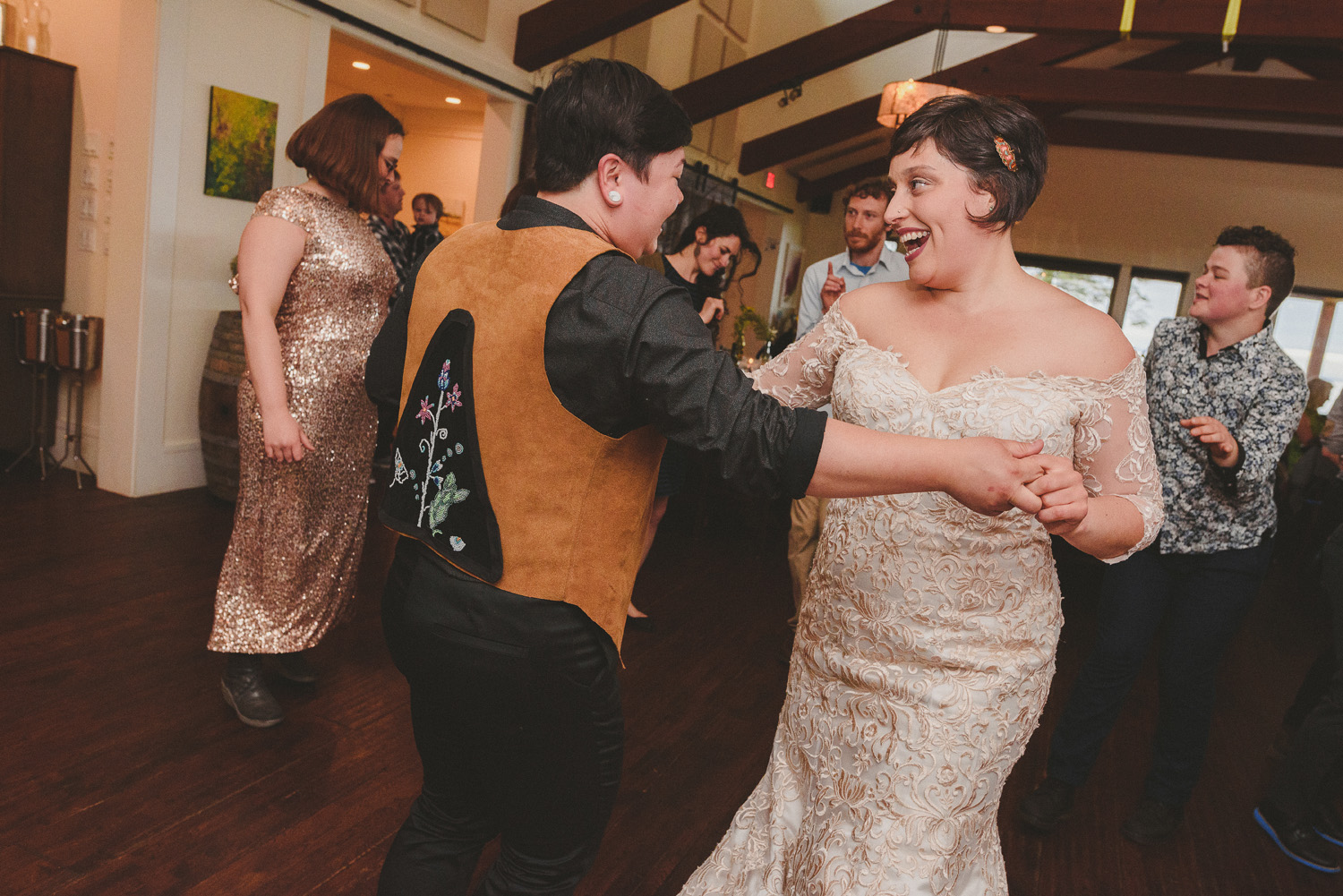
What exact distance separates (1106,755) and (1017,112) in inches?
96.6

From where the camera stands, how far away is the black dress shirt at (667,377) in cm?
101

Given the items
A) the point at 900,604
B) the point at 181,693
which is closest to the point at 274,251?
the point at 181,693

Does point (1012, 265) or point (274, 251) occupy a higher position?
point (1012, 265)

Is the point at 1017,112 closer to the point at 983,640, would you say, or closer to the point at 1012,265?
the point at 1012,265

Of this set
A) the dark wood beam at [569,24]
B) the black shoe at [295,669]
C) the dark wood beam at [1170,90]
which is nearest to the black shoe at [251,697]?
the black shoe at [295,669]

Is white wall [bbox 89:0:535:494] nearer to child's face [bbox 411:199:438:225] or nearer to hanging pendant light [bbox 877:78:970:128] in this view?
child's face [bbox 411:199:438:225]

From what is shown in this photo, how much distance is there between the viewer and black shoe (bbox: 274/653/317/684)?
266 centimetres

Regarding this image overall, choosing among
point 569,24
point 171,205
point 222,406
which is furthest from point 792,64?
point 222,406

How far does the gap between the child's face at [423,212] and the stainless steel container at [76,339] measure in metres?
2.51

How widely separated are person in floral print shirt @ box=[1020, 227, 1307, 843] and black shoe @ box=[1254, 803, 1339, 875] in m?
0.30

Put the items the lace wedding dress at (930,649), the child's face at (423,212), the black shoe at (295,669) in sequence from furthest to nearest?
the child's face at (423,212) → the black shoe at (295,669) → the lace wedding dress at (930,649)

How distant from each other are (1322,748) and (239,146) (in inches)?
189

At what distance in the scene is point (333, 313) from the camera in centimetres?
236

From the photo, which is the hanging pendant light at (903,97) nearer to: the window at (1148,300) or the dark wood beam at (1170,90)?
the dark wood beam at (1170,90)
